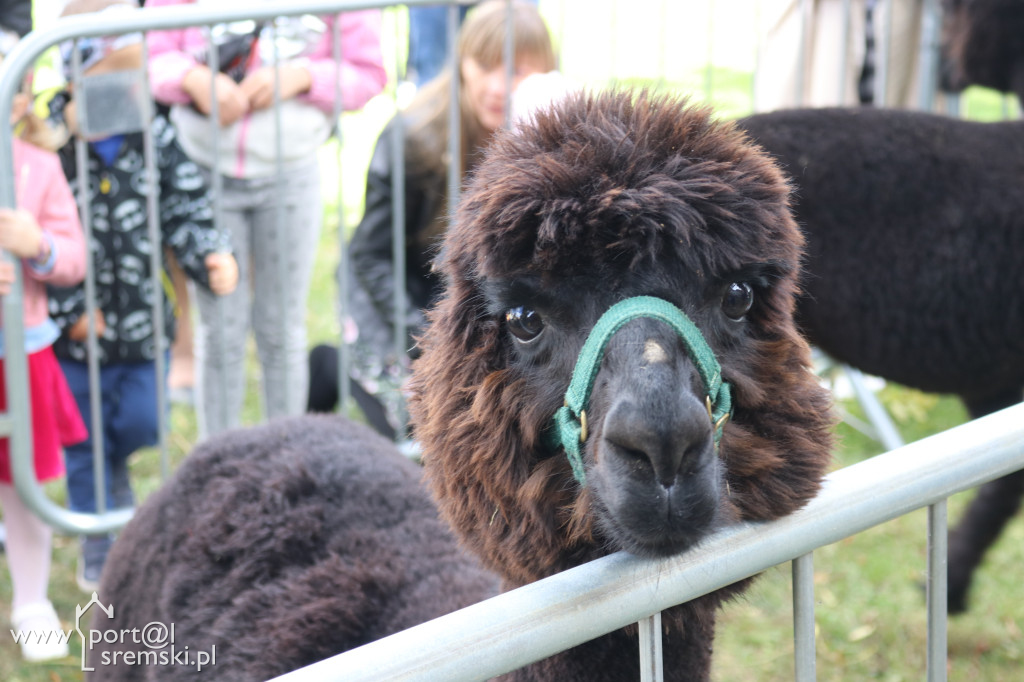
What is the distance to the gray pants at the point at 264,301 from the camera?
3789mm

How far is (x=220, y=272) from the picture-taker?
3441 mm

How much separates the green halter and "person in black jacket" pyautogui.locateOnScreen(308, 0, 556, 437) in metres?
2.34

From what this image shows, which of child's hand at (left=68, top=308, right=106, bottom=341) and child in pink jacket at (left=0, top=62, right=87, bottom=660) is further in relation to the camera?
child's hand at (left=68, top=308, right=106, bottom=341)

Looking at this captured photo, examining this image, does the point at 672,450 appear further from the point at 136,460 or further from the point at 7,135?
the point at 136,460

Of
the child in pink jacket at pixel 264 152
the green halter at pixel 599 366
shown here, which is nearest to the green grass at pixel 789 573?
the child in pink jacket at pixel 264 152

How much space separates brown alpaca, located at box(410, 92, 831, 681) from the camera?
4.05 feet

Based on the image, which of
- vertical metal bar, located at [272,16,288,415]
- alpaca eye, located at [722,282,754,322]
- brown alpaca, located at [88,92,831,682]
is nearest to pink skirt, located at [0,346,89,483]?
vertical metal bar, located at [272,16,288,415]

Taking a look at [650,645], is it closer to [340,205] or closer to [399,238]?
[340,205]

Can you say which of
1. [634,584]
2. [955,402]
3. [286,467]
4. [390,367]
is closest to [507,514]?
[634,584]

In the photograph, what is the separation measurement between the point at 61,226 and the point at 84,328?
1.26 feet

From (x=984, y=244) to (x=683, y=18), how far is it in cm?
192

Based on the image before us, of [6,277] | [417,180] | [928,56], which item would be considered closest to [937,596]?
[6,277]

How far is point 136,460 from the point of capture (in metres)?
4.61

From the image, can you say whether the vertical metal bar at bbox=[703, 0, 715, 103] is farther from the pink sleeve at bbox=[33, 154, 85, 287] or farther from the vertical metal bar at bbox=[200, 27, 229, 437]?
the pink sleeve at bbox=[33, 154, 85, 287]
